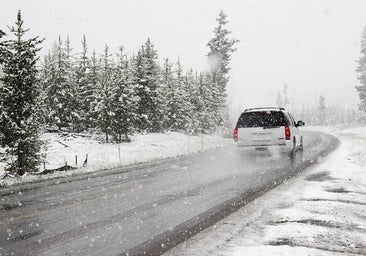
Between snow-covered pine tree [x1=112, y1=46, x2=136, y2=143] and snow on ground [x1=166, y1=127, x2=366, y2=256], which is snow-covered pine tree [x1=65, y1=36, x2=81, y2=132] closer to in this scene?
snow-covered pine tree [x1=112, y1=46, x2=136, y2=143]

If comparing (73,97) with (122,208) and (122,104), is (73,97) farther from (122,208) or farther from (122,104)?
(122,208)

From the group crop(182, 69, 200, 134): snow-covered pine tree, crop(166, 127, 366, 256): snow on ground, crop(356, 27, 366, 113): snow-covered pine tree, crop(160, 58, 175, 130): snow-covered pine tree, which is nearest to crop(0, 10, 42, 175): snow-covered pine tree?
crop(166, 127, 366, 256): snow on ground

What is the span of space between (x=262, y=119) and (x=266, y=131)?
0.56 meters

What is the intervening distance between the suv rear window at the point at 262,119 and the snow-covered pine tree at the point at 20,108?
10.8 meters

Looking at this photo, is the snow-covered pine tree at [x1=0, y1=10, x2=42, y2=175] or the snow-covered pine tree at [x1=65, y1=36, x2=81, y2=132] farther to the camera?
the snow-covered pine tree at [x1=65, y1=36, x2=81, y2=132]

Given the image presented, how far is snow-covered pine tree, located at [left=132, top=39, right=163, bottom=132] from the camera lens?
39.8m

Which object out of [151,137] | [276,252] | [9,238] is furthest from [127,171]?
[151,137]

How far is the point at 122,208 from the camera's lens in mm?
7559

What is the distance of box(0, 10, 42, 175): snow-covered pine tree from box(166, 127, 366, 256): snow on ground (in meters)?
14.4

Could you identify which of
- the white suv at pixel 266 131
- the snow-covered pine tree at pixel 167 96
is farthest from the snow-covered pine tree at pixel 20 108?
the snow-covered pine tree at pixel 167 96

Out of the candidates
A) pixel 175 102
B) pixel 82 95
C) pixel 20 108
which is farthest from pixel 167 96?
pixel 20 108

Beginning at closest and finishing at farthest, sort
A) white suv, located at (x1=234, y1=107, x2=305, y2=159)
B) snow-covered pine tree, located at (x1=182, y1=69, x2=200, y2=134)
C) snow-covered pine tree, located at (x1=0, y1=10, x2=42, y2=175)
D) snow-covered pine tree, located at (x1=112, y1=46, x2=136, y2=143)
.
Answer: white suv, located at (x1=234, y1=107, x2=305, y2=159), snow-covered pine tree, located at (x1=0, y1=10, x2=42, y2=175), snow-covered pine tree, located at (x1=112, y1=46, x2=136, y2=143), snow-covered pine tree, located at (x1=182, y1=69, x2=200, y2=134)

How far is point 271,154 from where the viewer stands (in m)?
15.2

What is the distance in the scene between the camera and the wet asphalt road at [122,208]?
5422 millimetres
